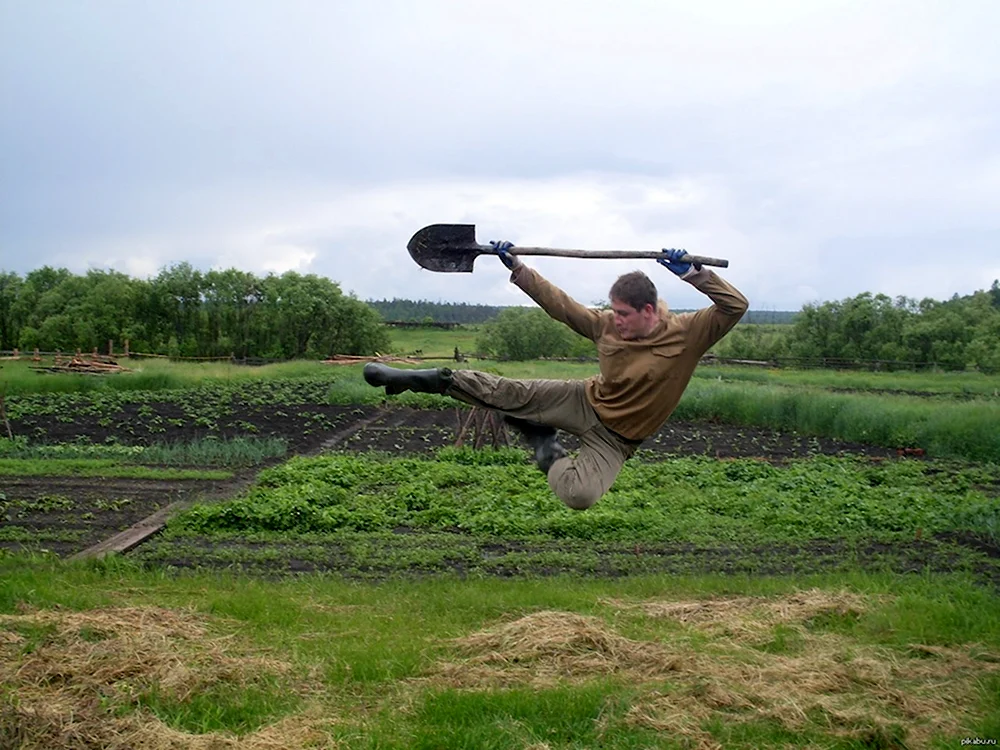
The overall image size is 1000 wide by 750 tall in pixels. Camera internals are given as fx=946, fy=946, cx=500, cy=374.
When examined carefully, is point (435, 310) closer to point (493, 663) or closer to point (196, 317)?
point (196, 317)

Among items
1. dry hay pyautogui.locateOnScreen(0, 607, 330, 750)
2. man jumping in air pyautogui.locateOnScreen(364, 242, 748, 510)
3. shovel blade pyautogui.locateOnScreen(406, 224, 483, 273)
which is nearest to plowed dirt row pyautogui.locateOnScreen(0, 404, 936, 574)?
dry hay pyautogui.locateOnScreen(0, 607, 330, 750)

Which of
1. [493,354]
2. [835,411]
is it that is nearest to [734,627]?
[835,411]

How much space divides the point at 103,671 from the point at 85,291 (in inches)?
2026

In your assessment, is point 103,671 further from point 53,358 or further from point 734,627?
point 53,358

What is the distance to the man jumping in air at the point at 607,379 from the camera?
5.36 m

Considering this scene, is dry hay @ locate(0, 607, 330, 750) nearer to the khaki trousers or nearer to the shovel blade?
the khaki trousers

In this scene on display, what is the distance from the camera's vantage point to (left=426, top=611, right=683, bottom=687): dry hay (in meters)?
6.57

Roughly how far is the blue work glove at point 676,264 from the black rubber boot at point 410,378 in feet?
4.55

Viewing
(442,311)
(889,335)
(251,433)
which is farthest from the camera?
(442,311)

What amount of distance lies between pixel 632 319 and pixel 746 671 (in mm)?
2876

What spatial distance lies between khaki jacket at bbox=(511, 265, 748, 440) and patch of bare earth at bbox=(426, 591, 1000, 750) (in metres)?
1.86

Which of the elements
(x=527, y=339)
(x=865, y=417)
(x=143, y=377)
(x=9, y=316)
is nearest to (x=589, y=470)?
(x=865, y=417)

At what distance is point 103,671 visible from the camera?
6211 millimetres

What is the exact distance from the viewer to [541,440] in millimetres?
5871
